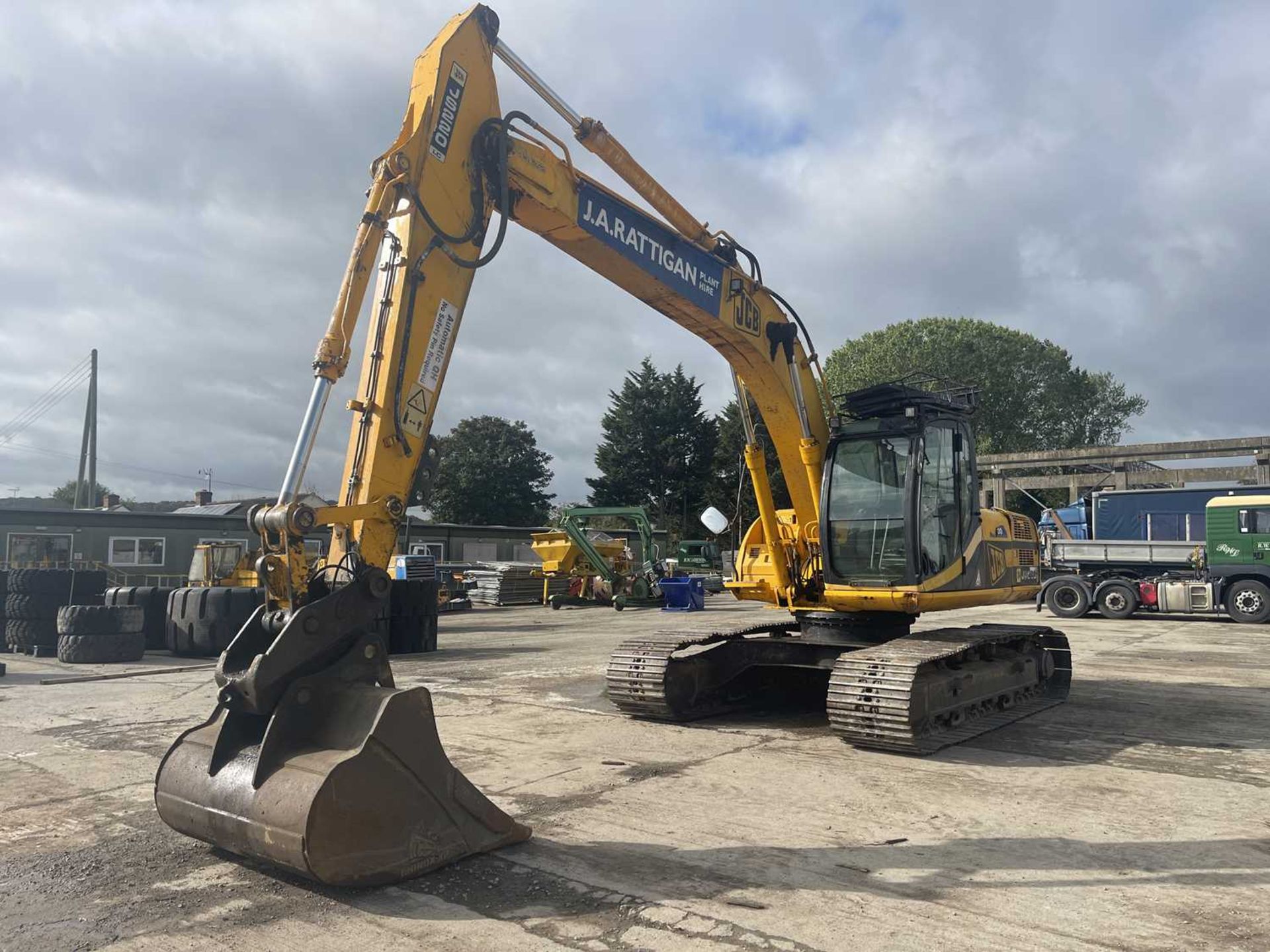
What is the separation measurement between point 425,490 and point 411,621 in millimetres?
10175

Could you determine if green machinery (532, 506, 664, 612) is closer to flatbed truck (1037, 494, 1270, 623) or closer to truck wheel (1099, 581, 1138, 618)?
flatbed truck (1037, 494, 1270, 623)

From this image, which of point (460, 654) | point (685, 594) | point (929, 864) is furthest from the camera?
point (685, 594)

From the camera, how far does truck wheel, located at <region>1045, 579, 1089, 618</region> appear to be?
2203 cm

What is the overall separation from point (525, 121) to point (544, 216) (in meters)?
0.68


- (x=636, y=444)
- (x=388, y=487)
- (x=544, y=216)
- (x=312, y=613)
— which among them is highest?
(x=636, y=444)

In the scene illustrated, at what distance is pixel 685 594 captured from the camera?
24875 millimetres

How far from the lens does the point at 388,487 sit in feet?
17.7

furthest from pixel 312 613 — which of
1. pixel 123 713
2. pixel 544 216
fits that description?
pixel 123 713

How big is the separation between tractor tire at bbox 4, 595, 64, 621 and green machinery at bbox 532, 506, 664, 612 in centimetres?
1381

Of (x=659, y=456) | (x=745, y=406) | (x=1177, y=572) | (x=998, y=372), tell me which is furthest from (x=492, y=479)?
(x=745, y=406)

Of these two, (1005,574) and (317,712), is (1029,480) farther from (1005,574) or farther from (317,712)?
(317,712)

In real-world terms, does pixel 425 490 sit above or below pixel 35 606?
above

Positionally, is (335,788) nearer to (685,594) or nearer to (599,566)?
(685,594)

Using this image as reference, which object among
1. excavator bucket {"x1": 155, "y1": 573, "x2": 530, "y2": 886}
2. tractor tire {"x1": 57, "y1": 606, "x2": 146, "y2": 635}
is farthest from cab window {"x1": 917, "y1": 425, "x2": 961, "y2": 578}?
tractor tire {"x1": 57, "y1": 606, "x2": 146, "y2": 635}
